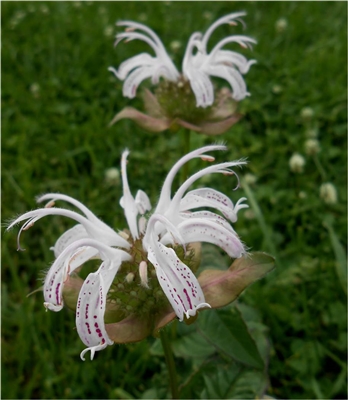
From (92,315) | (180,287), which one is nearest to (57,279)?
(92,315)

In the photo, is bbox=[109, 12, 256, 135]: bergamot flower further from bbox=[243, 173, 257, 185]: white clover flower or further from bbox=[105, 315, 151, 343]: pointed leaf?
bbox=[105, 315, 151, 343]: pointed leaf

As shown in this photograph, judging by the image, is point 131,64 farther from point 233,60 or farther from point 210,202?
point 210,202

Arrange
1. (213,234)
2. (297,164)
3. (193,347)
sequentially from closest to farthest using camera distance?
(213,234) → (193,347) → (297,164)

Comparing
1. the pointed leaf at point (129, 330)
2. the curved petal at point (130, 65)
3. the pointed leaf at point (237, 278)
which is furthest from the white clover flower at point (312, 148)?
the pointed leaf at point (129, 330)

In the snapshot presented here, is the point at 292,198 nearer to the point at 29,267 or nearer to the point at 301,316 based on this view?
the point at 301,316

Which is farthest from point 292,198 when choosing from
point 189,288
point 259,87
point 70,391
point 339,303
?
point 189,288
